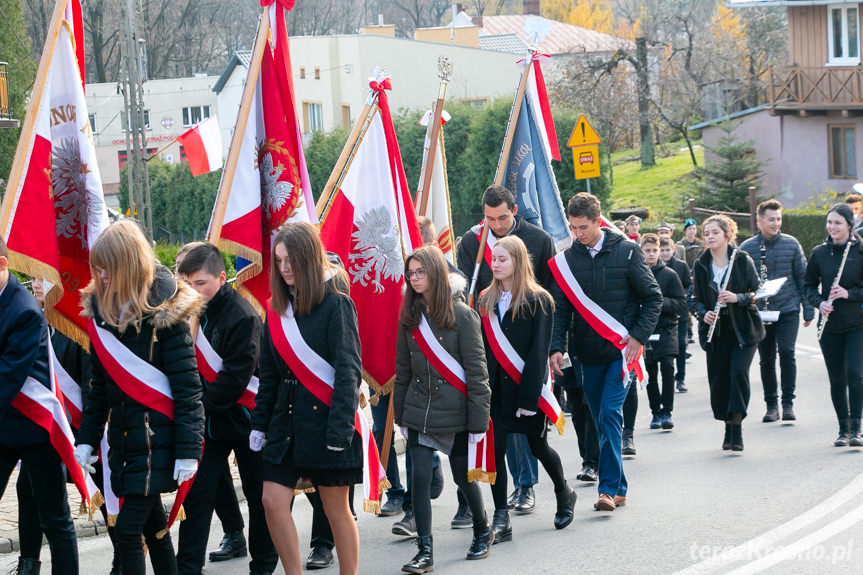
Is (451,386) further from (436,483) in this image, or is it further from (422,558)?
(436,483)

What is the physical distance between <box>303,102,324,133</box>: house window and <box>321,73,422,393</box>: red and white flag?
139 ft

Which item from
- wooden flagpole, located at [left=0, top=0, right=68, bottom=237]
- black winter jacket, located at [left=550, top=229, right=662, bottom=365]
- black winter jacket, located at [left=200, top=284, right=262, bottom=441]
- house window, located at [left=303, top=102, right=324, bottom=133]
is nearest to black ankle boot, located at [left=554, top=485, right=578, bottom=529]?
black winter jacket, located at [left=550, top=229, right=662, bottom=365]

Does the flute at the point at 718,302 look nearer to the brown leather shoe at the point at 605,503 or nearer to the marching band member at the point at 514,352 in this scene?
the brown leather shoe at the point at 605,503

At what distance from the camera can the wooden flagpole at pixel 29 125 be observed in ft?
21.6

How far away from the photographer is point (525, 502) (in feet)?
26.5

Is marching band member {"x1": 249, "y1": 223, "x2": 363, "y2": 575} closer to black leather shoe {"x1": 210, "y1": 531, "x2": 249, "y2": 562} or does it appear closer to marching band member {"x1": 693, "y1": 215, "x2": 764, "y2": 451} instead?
black leather shoe {"x1": 210, "y1": 531, "x2": 249, "y2": 562}

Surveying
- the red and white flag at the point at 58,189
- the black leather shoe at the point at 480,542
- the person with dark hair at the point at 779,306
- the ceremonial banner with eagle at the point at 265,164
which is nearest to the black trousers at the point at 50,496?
the red and white flag at the point at 58,189

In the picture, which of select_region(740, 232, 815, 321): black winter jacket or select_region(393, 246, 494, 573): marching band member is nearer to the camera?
select_region(393, 246, 494, 573): marching band member

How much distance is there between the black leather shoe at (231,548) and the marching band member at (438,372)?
114 cm

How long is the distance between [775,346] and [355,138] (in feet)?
17.7

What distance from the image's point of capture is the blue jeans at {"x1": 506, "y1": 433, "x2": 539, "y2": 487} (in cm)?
804

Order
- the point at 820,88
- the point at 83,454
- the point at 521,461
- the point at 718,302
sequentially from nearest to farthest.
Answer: the point at 83,454 → the point at 521,461 → the point at 718,302 → the point at 820,88

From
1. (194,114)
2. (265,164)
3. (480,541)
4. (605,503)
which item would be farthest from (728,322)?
(194,114)

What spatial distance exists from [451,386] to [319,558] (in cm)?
130
